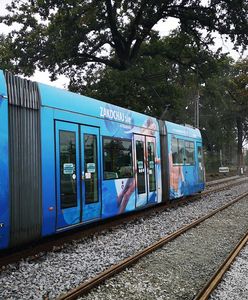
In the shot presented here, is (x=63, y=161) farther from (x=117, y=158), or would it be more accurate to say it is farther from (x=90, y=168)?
(x=117, y=158)

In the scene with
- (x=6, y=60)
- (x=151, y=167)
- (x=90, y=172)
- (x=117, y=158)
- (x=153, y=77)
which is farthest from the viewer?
(x=153, y=77)

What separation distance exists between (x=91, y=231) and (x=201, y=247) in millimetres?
2602

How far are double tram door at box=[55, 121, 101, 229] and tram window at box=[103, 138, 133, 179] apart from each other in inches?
21.4

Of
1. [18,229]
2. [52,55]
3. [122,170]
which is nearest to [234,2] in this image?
[52,55]

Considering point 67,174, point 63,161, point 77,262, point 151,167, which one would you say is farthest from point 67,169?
point 151,167

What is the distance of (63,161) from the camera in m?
8.50

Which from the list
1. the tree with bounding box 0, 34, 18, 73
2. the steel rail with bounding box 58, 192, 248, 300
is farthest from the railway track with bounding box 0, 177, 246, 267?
the tree with bounding box 0, 34, 18, 73

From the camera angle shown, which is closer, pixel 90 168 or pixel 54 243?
pixel 54 243

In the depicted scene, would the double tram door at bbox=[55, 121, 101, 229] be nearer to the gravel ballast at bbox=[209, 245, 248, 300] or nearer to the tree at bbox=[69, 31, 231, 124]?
the gravel ballast at bbox=[209, 245, 248, 300]

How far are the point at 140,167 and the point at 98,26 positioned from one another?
57.9 ft

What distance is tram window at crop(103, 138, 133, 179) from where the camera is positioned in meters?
10.5

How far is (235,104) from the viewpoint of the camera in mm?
55500

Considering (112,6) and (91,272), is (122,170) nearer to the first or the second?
(91,272)

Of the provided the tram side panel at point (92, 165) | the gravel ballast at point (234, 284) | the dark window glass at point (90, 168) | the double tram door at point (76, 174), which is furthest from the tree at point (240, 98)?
the gravel ballast at point (234, 284)
